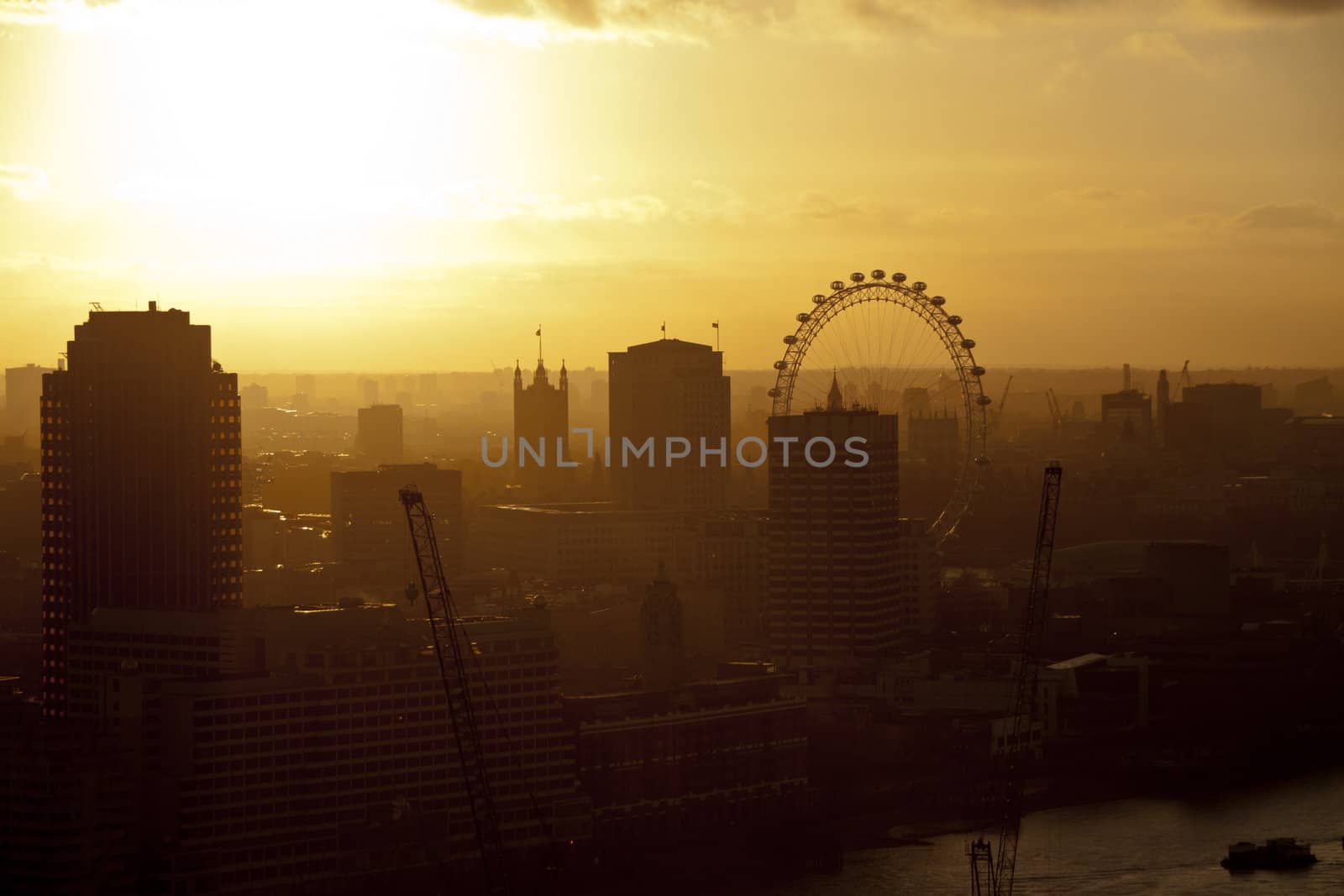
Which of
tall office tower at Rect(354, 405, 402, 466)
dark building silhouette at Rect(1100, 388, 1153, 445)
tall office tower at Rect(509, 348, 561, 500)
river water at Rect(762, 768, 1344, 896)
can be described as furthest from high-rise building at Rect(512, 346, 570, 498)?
river water at Rect(762, 768, 1344, 896)

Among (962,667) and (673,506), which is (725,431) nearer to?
(673,506)

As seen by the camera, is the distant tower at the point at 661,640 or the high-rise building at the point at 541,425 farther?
the high-rise building at the point at 541,425

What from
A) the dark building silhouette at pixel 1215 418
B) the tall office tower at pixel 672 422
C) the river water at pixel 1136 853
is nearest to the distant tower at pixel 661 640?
the river water at pixel 1136 853

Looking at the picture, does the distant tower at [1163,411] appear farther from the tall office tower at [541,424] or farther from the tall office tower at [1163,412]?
the tall office tower at [541,424]

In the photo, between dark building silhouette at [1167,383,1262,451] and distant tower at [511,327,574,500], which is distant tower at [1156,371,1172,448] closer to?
dark building silhouette at [1167,383,1262,451]

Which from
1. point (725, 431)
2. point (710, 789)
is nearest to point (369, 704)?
point (710, 789)

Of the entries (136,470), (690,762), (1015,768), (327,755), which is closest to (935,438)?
(136,470)
